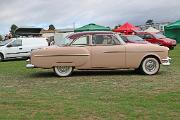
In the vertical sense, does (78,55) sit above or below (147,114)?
above

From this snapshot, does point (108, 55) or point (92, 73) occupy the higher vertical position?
point (108, 55)

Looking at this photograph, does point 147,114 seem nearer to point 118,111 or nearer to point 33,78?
point 118,111

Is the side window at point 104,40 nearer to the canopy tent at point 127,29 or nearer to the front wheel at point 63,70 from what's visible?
the front wheel at point 63,70

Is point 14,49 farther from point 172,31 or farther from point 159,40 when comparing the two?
point 172,31

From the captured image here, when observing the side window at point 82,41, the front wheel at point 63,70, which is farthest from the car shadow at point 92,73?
the side window at point 82,41

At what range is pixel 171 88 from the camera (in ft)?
36.2

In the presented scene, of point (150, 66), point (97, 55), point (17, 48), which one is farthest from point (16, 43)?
point (150, 66)

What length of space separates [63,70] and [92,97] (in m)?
4.91

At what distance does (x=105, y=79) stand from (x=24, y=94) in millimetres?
3526

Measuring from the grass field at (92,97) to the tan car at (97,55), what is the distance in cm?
37

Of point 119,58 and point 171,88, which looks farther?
point 119,58

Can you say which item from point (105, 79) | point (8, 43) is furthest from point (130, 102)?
point (8, 43)

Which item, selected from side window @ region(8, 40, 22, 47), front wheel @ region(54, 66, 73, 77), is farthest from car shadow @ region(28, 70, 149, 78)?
side window @ region(8, 40, 22, 47)

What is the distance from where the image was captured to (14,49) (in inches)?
1076
